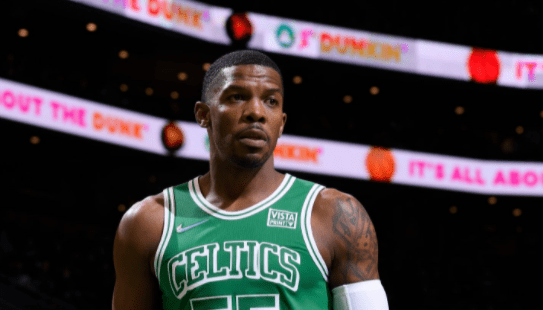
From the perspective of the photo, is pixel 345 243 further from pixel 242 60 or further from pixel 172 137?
pixel 172 137

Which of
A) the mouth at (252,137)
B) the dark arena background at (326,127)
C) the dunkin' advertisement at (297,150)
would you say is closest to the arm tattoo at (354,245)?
the mouth at (252,137)

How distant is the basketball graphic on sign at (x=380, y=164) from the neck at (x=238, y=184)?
11.4 m

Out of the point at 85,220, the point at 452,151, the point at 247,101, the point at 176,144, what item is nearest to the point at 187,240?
the point at 247,101

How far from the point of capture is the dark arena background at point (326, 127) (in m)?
10.8

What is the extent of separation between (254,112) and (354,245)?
647 millimetres

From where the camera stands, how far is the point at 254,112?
2123mm

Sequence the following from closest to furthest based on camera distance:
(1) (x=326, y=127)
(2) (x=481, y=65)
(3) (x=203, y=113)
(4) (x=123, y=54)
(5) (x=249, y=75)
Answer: (5) (x=249, y=75), (3) (x=203, y=113), (4) (x=123, y=54), (2) (x=481, y=65), (1) (x=326, y=127)

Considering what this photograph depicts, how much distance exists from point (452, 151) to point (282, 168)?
6074 mm

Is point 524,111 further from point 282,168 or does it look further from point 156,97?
point 156,97

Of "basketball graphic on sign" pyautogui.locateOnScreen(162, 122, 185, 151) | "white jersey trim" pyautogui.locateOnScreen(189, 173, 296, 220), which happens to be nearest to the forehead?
"white jersey trim" pyautogui.locateOnScreen(189, 173, 296, 220)

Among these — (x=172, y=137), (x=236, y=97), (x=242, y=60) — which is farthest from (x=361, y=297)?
(x=172, y=137)

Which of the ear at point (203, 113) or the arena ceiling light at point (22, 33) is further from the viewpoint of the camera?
the arena ceiling light at point (22, 33)

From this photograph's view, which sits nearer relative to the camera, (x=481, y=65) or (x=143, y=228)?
(x=143, y=228)

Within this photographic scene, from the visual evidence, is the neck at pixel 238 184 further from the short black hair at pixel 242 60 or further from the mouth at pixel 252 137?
the short black hair at pixel 242 60
